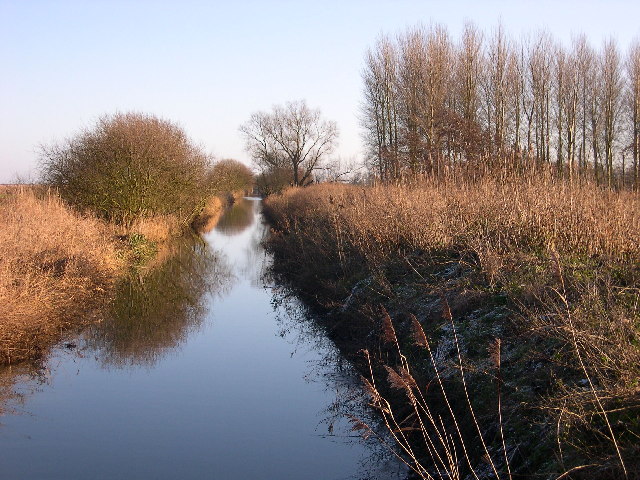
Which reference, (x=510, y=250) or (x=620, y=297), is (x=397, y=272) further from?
(x=620, y=297)

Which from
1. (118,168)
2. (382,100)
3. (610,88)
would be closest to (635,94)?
(610,88)

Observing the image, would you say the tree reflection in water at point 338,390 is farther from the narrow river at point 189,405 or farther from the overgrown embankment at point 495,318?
the overgrown embankment at point 495,318

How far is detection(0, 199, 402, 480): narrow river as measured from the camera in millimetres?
5605

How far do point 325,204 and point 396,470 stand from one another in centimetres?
1393

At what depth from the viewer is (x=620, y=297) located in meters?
5.66

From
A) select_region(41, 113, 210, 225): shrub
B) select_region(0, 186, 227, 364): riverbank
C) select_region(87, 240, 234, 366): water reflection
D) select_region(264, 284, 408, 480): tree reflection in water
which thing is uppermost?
select_region(41, 113, 210, 225): shrub

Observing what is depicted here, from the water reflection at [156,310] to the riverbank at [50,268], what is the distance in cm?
41

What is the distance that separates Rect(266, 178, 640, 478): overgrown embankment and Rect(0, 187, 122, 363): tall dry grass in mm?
4604

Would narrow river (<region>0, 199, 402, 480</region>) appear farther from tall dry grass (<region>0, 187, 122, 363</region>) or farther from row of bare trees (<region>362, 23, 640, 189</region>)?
row of bare trees (<region>362, 23, 640, 189</region>)

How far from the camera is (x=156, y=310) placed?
12508 millimetres

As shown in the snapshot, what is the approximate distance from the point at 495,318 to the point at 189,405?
373cm

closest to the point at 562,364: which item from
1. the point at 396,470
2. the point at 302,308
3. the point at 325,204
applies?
the point at 396,470

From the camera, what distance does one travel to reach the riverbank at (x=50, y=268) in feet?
27.8

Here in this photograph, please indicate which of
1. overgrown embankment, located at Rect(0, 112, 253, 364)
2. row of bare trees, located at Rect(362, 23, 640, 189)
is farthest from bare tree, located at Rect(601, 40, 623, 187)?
overgrown embankment, located at Rect(0, 112, 253, 364)
